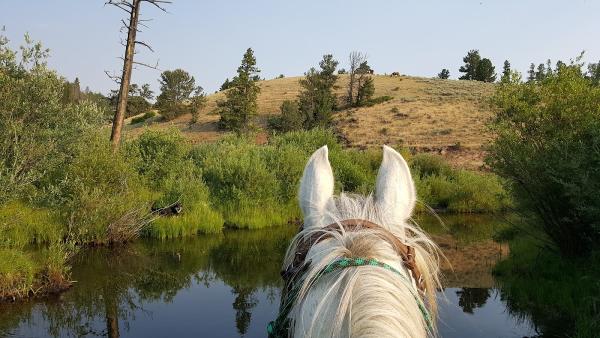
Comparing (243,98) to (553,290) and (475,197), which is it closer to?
(475,197)

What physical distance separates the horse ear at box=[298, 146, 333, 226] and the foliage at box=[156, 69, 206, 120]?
4317 centimetres

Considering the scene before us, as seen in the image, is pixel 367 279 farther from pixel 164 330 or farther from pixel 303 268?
pixel 164 330

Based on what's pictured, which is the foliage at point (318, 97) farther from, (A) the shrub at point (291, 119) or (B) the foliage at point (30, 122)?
(B) the foliage at point (30, 122)

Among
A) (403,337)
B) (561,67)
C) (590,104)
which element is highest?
(561,67)

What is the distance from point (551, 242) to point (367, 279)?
700cm

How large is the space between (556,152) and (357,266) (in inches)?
255

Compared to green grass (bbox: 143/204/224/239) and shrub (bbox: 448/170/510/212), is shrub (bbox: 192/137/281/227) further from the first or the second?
shrub (bbox: 448/170/510/212)

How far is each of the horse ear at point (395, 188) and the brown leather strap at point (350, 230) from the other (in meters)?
0.21

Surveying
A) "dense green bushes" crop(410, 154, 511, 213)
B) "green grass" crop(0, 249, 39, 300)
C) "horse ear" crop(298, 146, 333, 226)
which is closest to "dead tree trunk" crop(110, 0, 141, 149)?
"green grass" crop(0, 249, 39, 300)

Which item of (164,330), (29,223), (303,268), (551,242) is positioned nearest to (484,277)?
(551,242)

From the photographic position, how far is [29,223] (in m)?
9.34

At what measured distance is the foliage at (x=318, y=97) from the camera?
34.9 m

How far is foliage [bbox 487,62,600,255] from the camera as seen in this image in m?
5.56

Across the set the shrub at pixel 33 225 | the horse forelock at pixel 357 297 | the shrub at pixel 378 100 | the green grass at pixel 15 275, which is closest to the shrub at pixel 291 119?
the shrub at pixel 378 100
